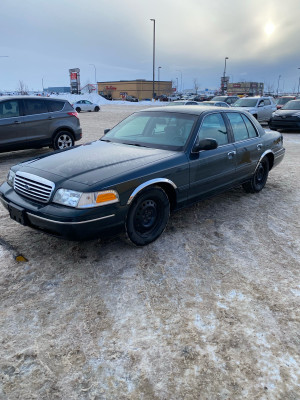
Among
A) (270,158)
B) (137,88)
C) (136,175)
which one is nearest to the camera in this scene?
(136,175)

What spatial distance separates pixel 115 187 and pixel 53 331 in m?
1.45

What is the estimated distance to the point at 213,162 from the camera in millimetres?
4418

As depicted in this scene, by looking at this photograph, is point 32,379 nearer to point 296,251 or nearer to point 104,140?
point 296,251

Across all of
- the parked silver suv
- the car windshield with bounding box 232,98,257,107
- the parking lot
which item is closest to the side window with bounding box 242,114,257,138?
→ the parking lot

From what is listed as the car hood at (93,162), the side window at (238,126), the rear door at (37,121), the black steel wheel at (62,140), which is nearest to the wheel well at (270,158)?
the side window at (238,126)

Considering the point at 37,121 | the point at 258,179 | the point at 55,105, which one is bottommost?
the point at 258,179

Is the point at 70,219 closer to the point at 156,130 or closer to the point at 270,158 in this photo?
the point at 156,130

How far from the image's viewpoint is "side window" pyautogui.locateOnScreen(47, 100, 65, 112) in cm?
863

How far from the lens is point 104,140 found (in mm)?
4801

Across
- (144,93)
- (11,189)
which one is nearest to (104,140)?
(11,189)

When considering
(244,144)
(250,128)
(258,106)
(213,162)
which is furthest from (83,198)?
(258,106)

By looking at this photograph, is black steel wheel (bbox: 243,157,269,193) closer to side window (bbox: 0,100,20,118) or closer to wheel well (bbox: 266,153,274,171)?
wheel well (bbox: 266,153,274,171)

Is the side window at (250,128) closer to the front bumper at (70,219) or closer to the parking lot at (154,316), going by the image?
the parking lot at (154,316)

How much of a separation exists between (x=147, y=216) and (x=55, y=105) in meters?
6.35
